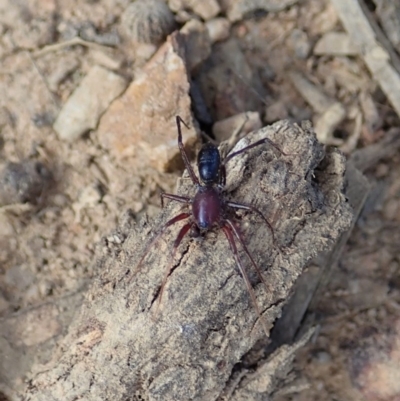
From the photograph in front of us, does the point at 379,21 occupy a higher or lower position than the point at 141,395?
higher

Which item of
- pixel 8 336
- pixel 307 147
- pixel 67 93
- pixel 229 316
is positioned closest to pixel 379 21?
pixel 307 147

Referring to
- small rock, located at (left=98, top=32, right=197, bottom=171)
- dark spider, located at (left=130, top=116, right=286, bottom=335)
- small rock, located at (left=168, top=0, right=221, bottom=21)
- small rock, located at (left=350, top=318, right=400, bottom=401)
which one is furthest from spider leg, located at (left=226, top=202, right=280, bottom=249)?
small rock, located at (left=168, top=0, right=221, bottom=21)

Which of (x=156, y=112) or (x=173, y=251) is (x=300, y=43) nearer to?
(x=156, y=112)

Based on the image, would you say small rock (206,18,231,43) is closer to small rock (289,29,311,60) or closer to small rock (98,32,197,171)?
small rock (98,32,197,171)

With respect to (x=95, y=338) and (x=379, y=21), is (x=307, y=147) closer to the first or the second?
(x=95, y=338)

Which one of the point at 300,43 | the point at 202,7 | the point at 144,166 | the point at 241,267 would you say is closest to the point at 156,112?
the point at 144,166
